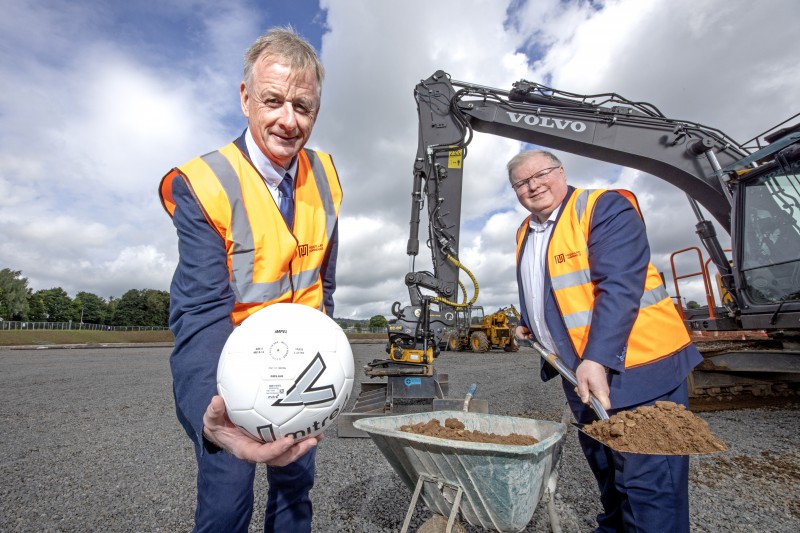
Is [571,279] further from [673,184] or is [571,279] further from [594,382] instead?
[673,184]

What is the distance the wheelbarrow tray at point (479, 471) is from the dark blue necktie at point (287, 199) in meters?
1.14

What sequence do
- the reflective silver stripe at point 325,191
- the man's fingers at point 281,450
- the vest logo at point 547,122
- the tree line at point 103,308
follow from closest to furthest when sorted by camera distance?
1. the man's fingers at point 281,450
2. the reflective silver stripe at point 325,191
3. the vest logo at point 547,122
4. the tree line at point 103,308

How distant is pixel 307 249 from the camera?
189cm

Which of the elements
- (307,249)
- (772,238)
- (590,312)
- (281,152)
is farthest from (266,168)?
(772,238)

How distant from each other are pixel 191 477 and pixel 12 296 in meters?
93.5

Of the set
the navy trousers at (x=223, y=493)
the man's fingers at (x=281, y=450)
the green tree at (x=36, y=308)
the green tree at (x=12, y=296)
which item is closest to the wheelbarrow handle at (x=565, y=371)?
the man's fingers at (x=281, y=450)

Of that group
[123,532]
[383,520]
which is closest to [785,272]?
[383,520]

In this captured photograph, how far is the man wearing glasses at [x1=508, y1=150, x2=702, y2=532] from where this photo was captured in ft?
7.08

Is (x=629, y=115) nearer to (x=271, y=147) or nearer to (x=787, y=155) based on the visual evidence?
(x=787, y=155)

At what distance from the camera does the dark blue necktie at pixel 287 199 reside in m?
1.86

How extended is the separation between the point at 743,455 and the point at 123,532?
6.12 m

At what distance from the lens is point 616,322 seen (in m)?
2.20

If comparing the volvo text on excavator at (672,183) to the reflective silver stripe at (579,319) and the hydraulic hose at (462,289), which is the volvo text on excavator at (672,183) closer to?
the hydraulic hose at (462,289)

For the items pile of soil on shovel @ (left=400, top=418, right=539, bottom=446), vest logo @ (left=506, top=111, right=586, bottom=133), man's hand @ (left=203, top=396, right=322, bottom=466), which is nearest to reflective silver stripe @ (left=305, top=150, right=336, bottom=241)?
man's hand @ (left=203, top=396, right=322, bottom=466)
